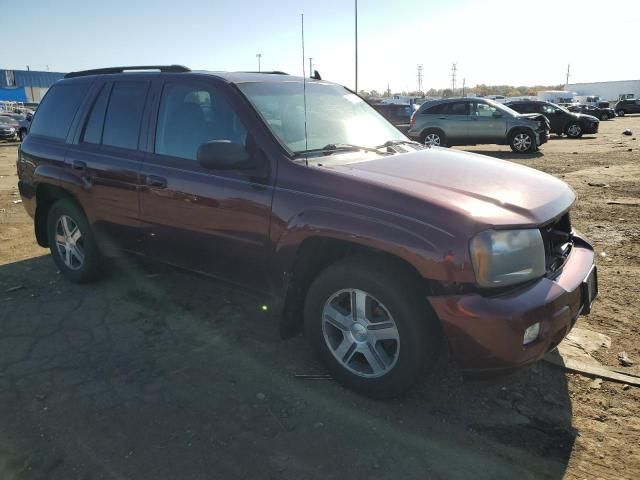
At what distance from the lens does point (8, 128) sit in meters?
25.3

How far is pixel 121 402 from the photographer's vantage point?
2971 mm

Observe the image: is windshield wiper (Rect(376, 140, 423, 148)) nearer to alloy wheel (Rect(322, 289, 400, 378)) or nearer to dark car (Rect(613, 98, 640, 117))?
alloy wheel (Rect(322, 289, 400, 378))

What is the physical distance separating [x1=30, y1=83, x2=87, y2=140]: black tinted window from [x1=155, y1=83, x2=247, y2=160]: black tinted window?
130 centimetres

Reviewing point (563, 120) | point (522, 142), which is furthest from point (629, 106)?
point (522, 142)

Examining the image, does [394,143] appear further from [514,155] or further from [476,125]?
[476,125]

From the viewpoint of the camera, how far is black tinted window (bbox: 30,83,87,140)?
15.0 ft

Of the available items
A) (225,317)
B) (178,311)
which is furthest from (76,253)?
(225,317)

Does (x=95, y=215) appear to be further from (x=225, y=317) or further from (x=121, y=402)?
(x=121, y=402)

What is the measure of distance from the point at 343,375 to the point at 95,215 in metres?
2.63

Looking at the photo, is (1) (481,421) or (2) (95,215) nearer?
(1) (481,421)

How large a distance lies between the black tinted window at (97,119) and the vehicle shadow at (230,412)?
155 centimetres

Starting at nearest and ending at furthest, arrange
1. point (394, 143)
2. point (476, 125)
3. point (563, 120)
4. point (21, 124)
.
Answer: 1. point (394, 143)
2. point (476, 125)
3. point (563, 120)
4. point (21, 124)

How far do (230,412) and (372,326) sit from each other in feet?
3.11

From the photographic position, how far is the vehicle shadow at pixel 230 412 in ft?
8.10
